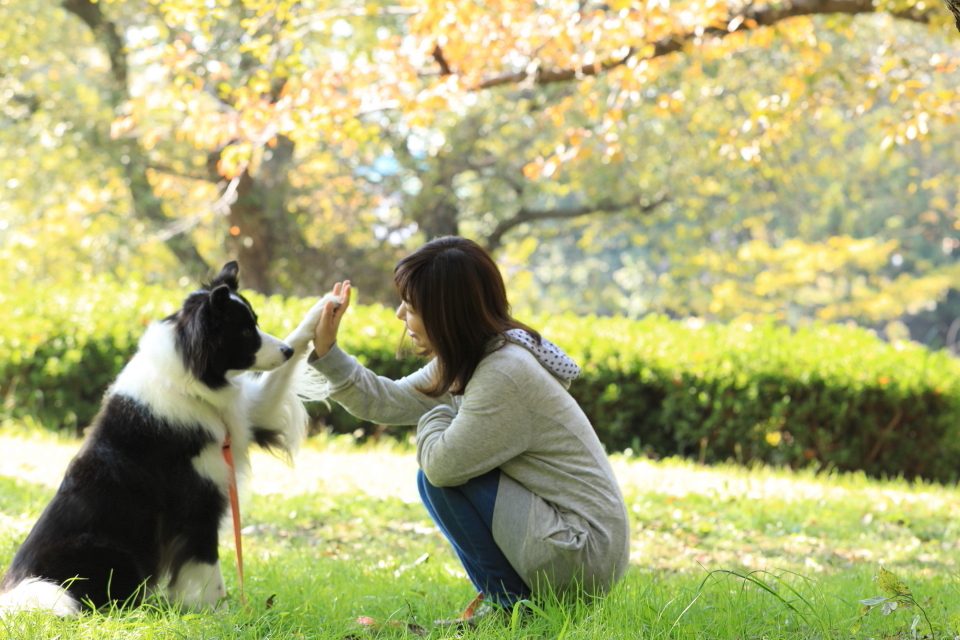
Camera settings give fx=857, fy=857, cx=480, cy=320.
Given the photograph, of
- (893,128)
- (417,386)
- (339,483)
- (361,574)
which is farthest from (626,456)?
(417,386)

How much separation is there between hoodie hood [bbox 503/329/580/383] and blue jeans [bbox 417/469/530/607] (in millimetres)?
386

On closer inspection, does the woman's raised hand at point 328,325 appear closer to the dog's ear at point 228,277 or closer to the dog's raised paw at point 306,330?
A: the dog's raised paw at point 306,330

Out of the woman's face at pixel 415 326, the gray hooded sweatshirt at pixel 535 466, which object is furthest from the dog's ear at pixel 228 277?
the gray hooded sweatshirt at pixel 535 466

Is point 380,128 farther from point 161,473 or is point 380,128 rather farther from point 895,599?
point 895,599

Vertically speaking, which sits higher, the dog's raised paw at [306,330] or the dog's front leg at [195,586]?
the dog's raised paw at [306,330]

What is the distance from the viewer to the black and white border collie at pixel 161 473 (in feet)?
9.08

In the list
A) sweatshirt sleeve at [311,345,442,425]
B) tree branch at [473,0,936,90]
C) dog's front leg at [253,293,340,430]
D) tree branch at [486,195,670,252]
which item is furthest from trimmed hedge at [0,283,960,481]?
tree branch at [486,195,670,252]

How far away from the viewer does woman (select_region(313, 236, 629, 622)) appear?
2.66 meters

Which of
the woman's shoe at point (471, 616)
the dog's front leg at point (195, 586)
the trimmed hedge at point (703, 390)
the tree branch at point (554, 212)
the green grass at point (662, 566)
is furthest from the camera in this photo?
the tree branch at point (554, 212)

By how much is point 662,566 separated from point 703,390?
3.25m

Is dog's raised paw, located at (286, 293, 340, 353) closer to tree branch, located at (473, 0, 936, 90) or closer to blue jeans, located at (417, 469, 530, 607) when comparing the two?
blue jeans, located at (417, 469, 530, 607)

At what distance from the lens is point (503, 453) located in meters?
2.67

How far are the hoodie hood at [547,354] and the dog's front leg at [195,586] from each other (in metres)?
1.34

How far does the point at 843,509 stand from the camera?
18.5ft
